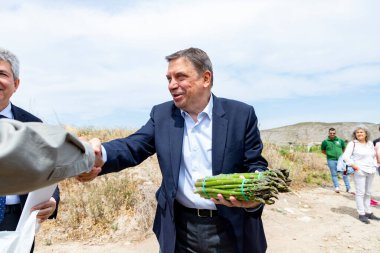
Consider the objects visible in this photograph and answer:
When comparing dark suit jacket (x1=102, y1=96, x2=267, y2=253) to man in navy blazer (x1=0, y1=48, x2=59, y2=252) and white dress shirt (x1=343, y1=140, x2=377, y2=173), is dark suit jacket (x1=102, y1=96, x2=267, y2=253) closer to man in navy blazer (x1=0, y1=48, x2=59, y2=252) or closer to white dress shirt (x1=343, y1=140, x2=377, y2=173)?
man in navy blazer (x1=0, y1=48, x2=59, y2=252)

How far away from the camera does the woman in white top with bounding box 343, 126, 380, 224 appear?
672 cm

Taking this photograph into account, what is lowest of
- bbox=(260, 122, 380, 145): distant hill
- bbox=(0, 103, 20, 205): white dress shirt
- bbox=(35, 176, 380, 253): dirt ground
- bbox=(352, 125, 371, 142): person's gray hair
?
bbox=(260, 122, 380, 145): distant hill

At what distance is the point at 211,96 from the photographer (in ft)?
9.40

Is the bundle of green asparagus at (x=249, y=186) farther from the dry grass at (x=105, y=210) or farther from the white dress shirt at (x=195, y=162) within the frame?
the dry grass at (x=105, y=210)

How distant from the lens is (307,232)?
625 centimetres

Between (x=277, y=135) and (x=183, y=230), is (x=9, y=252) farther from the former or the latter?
(x=277, y=135)

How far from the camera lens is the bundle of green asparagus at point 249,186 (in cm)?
218

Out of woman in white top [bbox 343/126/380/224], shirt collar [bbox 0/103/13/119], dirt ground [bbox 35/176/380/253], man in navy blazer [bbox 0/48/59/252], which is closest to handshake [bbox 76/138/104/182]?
man in navy blazer [bbox 0/48/59/252]

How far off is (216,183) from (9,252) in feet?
3.98

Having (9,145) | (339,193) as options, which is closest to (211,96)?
(9,145)

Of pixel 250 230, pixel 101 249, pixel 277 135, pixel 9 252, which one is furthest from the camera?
pixel 277 135

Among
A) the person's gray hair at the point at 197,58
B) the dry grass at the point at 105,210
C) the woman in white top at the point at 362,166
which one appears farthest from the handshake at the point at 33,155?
the woman in white top at the point at 362,166

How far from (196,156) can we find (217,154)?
0.56 ft

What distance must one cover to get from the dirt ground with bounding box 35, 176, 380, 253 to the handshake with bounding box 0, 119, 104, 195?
4.39 m
